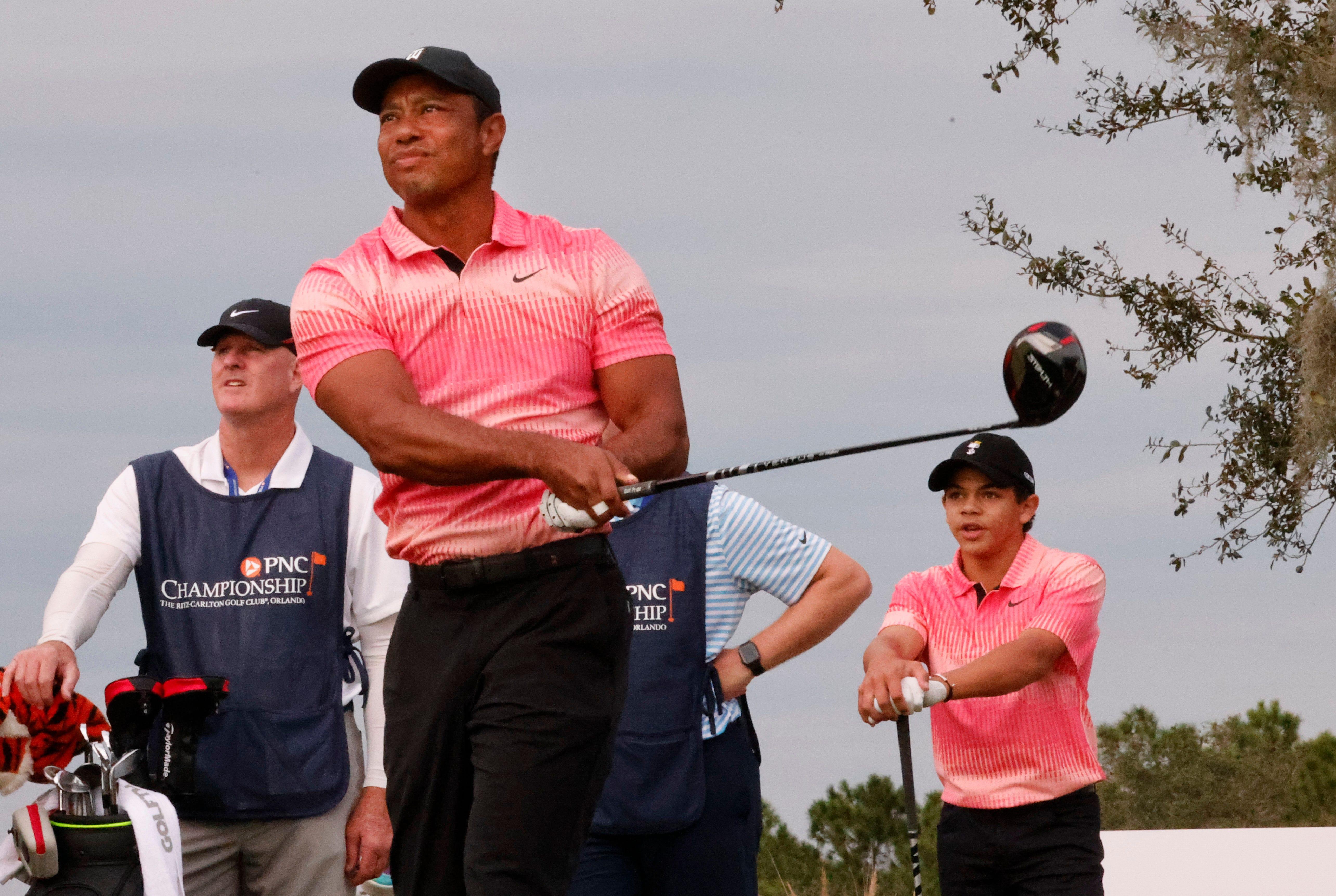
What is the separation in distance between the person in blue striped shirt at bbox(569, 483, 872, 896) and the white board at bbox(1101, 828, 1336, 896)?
5.35 m

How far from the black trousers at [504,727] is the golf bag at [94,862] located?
139 centimetres

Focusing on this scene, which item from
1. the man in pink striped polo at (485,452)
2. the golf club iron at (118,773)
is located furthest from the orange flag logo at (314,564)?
the man in pink striped polo at (485,452)

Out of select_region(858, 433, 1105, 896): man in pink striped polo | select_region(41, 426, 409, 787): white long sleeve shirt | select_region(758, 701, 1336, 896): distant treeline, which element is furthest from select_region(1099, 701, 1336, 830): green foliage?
select_region(41, 426, 409, 787): white long sleeve shirt

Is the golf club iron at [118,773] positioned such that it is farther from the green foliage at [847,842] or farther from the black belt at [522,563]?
the green foliage at [847,842]

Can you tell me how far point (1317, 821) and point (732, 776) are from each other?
10.0 metres

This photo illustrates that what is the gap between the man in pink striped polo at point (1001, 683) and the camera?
518cm

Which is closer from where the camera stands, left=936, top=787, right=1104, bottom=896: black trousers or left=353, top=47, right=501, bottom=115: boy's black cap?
left=353, top=47, right=501, bottom=115: boy's black cap

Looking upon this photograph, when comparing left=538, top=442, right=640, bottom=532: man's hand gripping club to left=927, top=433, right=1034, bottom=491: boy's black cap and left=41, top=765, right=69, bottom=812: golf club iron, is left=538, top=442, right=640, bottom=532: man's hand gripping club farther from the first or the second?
left=927, top=433, right=1034, bottom=491: boy's black cap

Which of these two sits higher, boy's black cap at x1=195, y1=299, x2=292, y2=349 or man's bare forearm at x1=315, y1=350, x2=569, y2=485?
boy's black cap at x1=195, y1=299, x2=292, y2=349

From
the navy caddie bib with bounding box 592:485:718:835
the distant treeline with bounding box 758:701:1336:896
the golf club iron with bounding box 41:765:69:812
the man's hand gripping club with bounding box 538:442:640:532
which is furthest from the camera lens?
the distant treeline with bounding box 758:701:1336:896

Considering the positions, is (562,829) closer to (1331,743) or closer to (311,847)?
(311,847)

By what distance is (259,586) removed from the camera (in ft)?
16.2

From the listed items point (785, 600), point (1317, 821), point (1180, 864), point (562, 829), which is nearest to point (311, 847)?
point (785, 600)

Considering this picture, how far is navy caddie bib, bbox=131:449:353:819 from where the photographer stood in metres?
4.82
